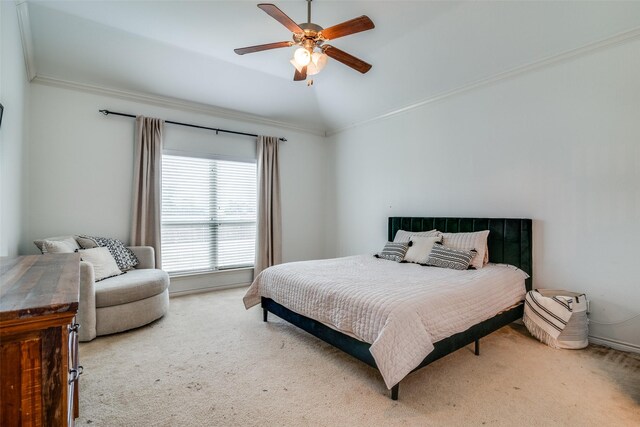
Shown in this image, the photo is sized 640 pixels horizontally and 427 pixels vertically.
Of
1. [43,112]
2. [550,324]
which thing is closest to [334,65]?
[43,112]

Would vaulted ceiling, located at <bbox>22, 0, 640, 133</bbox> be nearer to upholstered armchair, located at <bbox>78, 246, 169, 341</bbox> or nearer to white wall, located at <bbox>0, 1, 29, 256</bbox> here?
white wall, located at <bbox>0, 1, 29, 256</bbox>

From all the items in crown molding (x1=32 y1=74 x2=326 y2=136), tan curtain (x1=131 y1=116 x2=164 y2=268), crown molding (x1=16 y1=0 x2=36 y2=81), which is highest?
crown molding (x1=16 y1=0 x2=36 y2=81)

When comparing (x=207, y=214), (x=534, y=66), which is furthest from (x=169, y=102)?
(x=534, y=66)

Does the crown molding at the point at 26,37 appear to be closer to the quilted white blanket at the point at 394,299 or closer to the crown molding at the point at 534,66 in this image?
the quilted white blanket at the point at 394,299

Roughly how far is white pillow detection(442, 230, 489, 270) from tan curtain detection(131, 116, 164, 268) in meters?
3.71

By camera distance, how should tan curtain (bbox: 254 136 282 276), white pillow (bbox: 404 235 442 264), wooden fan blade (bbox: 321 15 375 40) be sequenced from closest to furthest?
wooden fan blade (bbox: 321 15 375 40) < white pillow (bbox: 404 235 442 264) < tan curtain (bbox: 254 136 282 276)

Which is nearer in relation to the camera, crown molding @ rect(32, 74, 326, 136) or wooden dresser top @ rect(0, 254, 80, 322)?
wooden dresser top @ rect(0, 254, 80, 322)

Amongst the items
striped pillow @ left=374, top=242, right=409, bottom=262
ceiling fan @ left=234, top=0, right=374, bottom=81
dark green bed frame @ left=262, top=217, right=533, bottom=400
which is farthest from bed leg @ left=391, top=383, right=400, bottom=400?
ceiling fan @ left=234, top=0, right=374, bottom=81

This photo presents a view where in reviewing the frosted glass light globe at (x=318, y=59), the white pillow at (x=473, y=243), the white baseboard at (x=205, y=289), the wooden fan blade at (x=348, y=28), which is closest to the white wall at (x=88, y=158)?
the white baseboard at (x=205, y=289)

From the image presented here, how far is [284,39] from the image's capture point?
3482 mm

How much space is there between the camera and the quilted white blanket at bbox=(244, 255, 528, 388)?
1.92m

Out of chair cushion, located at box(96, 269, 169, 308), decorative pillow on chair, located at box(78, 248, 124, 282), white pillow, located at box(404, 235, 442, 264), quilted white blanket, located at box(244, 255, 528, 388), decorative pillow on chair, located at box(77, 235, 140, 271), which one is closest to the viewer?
quilted white blanket, located at box(244, 255, 528, 388)

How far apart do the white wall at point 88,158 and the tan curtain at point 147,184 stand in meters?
0.15

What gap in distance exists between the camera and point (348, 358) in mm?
2533
